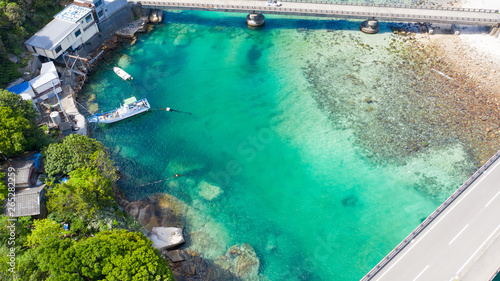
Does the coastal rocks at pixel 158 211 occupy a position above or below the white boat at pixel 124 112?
below

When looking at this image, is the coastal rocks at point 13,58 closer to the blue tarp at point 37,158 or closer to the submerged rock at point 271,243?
the blue tarp at point 37,158

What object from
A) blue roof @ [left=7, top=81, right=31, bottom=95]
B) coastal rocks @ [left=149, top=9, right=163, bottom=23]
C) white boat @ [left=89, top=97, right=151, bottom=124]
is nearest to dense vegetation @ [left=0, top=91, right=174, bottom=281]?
blue roof @ [left=7, top=81, right=31, bottom=95]

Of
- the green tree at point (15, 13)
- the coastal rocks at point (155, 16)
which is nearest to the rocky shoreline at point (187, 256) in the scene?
the green tree at point (15, 13)

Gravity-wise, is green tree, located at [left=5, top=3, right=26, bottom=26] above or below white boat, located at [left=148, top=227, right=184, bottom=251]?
above

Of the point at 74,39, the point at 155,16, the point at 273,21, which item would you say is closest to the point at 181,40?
the point at 155,16

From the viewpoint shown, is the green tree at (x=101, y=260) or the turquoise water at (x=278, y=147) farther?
the turquoise water at (x=278, y=147)

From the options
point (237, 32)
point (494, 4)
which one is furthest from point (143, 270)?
point (494, 4)

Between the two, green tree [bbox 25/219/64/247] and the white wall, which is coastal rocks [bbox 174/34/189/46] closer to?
the white wall
